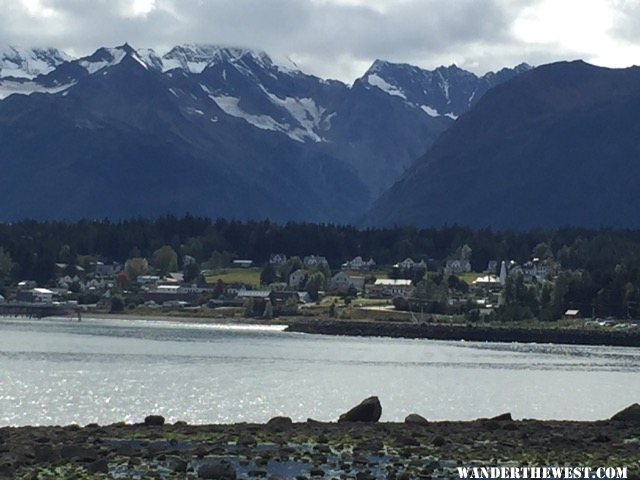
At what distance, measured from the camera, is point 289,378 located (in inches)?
3730

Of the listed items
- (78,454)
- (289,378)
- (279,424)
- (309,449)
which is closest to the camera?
(78,454)

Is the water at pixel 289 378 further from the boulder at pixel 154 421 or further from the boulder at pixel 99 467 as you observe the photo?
the boulder at pixel 99 467

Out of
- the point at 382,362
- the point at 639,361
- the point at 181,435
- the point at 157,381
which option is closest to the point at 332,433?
the point at 181,435

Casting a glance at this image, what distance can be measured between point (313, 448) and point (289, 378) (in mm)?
46917

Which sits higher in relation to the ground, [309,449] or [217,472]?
[309,449]

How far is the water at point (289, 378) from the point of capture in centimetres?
7312

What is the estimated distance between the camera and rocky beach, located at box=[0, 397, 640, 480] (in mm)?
42969

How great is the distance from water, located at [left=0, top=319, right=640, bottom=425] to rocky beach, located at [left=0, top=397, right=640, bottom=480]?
13.8 meters

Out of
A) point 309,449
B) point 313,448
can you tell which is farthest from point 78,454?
point 313,448

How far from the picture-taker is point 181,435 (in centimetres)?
5128

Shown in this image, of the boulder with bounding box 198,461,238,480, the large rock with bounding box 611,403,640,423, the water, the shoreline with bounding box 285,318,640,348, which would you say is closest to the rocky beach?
the boulder with bounding box 198,461,238,480

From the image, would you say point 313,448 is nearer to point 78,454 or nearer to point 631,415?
point 78,454

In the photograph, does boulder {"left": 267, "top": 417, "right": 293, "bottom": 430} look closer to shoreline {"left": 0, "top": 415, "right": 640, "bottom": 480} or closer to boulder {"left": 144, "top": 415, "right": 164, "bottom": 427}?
shoreline {"left": 0, "top": 415, "right": 640, "bottom": 480}

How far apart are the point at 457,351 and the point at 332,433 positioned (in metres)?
84.7
